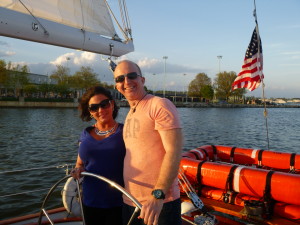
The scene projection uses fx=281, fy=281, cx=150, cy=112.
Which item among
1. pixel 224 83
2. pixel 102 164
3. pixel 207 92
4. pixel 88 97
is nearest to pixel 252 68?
pixel 88 97

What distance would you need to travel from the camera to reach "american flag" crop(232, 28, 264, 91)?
345 inches

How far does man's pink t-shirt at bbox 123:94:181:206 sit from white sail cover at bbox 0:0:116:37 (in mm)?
2485

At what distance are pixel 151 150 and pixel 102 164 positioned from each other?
0.80 metres

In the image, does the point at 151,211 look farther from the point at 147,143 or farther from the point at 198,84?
the point at 198,84

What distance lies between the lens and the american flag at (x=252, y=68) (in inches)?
345

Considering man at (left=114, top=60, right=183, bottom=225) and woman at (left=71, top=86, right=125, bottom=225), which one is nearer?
man at (left=114, top=60, right=183, bottom=225)

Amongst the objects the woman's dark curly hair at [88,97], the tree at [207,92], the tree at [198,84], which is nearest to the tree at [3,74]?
the woman's dark curly hair at [88,97]

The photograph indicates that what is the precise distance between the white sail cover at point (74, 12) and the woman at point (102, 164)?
5.68 feet

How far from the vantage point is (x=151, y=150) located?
90.2 inches

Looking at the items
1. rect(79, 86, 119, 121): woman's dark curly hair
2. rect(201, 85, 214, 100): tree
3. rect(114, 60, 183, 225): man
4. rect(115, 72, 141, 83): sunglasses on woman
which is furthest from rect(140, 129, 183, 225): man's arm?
rect(201, 85, 214, 100): tree

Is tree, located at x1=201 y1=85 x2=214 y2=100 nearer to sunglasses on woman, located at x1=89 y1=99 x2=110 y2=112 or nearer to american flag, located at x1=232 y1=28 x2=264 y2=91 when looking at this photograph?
american flag, located at x1=232 y1=28 x2=264 y2=91

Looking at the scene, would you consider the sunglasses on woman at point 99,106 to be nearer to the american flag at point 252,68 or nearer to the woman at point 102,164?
the woman at point 102,164

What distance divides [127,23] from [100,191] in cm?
365

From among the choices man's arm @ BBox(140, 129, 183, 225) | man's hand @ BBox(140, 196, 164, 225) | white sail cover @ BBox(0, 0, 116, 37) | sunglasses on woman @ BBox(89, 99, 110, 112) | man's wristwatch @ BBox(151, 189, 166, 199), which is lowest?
man's hand @ BBox(140, 196, 164, 225)
